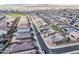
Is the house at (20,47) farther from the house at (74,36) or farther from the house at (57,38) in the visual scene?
the house at (74,36)

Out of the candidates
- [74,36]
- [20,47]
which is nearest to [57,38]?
[74,36]

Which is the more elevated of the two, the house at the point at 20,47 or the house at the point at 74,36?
the house at the point at 74,36

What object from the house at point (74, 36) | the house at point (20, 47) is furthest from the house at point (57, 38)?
the house at point (20, 47)

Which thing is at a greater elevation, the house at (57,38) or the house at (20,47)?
the house at (57,38)

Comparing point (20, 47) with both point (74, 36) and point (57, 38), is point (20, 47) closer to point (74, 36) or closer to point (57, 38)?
point (57, 38)

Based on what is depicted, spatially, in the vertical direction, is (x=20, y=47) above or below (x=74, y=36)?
below

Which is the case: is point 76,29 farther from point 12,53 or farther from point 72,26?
point 12,53

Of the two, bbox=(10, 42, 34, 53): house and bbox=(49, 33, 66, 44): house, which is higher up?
bbox=(49, 33, 66, 44): house

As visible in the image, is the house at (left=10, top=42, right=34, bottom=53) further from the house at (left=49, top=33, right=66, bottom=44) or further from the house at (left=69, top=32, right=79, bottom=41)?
the house at (left=69, top=32, right=79, bottom=41)

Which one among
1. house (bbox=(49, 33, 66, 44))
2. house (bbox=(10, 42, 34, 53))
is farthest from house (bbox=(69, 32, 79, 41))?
house (bbox=(10, 42, 34, 53))
